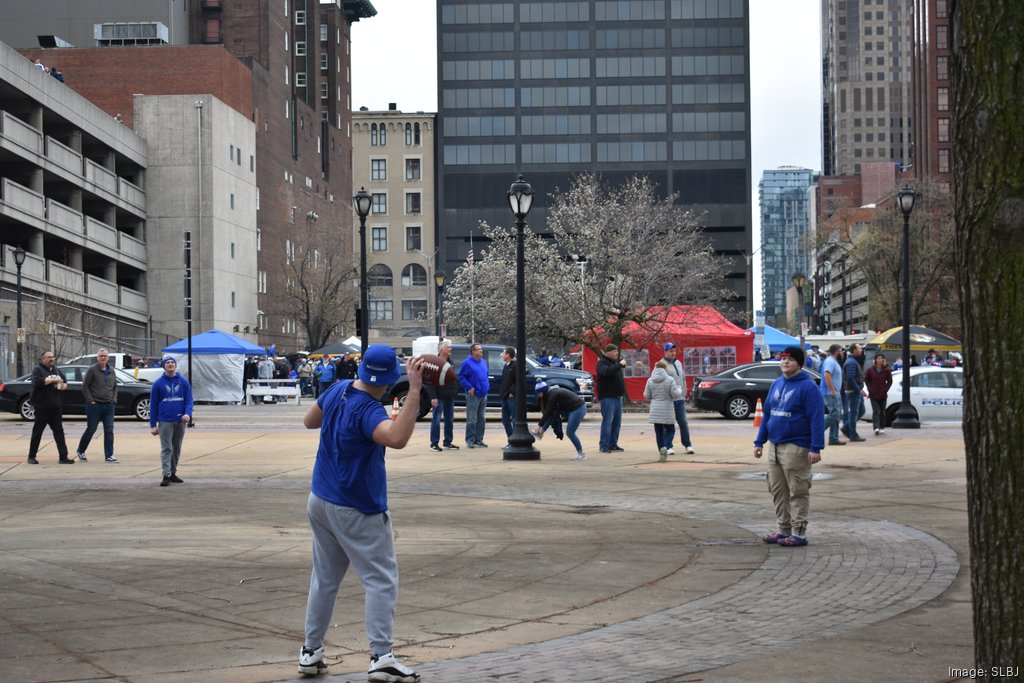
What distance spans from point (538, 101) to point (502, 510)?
110434 millimetres

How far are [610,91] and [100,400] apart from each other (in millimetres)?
104290

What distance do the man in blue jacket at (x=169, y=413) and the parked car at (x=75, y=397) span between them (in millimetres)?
16351

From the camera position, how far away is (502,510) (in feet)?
43.0

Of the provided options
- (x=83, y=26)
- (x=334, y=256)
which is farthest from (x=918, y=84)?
(x=83, y=26)

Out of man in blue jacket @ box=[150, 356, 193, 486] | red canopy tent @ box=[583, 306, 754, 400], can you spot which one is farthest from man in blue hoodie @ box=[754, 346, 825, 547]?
red canopy tent @ box=[583, 306, 754, 400]

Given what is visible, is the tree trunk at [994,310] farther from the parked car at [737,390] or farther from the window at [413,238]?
the window at [413,238]

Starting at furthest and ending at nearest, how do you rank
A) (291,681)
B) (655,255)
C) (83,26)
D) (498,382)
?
(83,26), (655,255), (498,382), (291,681)

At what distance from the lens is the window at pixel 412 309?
131000mm

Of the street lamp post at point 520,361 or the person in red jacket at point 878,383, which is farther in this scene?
the person in red jacket at point 878,383

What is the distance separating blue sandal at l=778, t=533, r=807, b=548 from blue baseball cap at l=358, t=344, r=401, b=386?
17.3ft

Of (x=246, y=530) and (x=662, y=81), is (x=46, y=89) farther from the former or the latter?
(x=662, y=81)

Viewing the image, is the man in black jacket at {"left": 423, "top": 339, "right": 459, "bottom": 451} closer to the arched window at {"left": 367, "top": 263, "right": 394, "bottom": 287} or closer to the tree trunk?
the tree trunk

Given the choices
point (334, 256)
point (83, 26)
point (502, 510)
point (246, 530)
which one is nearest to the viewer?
point (246, 530)

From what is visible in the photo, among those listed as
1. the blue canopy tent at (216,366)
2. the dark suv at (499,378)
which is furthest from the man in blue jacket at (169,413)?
the blue canopy tent at (216,366)
